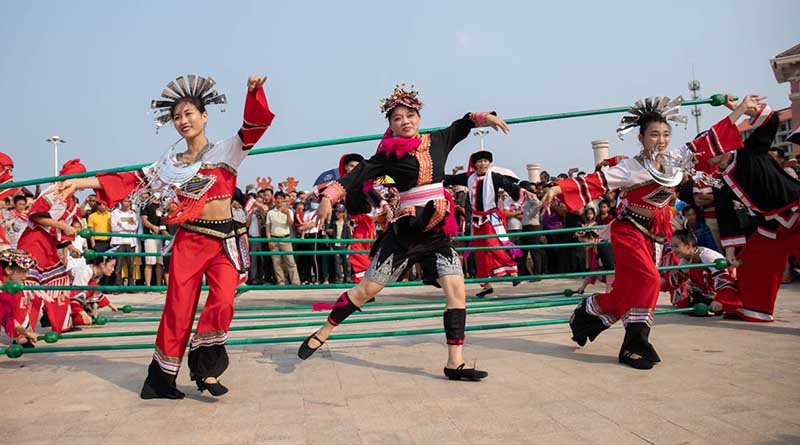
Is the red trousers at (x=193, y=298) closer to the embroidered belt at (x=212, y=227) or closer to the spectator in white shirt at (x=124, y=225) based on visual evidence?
the embroidered belt at (x=212, y=227)

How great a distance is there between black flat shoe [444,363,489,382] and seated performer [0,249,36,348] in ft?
13.2

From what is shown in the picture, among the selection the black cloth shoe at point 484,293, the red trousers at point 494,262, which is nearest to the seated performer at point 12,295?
the black cloth shoe at point 484,293

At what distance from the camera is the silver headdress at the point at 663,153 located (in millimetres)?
4848

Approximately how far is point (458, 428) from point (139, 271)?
39.9ft

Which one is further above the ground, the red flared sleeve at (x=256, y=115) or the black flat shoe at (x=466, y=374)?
the red flared sleeve at (x=256, y=115)

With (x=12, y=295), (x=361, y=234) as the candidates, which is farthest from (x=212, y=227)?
(x=361, y=234)

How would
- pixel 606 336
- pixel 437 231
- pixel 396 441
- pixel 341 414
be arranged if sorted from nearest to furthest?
pixel 396 441 < pixel 341 414 < pixel 437 231 < pixel 606 336

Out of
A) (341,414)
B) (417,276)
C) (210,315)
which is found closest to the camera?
(341,414)

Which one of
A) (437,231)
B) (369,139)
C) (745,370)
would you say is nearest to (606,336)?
(745,370)

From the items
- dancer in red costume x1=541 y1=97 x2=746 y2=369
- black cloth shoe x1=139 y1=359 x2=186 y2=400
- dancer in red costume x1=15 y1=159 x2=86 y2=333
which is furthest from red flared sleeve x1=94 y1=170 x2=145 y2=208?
dancer in red costume x1=541 y1=97 x2=746 y2=369

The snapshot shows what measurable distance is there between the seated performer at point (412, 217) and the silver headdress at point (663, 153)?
119 centimetres

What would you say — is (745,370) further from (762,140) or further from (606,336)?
(762,140)

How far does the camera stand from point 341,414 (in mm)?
3527

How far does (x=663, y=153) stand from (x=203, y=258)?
339 centimetres
